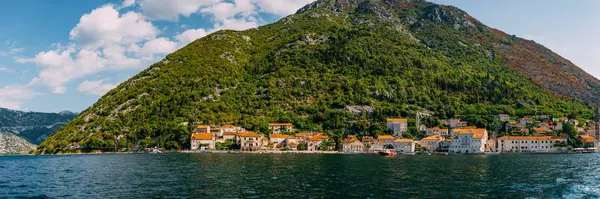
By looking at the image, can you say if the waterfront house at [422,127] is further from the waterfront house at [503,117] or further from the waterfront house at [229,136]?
the waterfront house at [229,136]

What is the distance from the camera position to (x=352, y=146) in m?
142

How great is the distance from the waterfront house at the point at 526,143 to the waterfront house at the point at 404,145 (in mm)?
27154

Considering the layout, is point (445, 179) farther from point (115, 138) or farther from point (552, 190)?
point (115, 138)

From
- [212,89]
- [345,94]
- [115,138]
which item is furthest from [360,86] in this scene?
[115,138]

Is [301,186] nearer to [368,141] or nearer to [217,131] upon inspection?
[368,141]

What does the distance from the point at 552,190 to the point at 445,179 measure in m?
11.3

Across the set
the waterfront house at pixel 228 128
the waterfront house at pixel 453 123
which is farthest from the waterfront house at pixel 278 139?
the waterfront house at pixel 453 123

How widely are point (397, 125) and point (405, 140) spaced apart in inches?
698

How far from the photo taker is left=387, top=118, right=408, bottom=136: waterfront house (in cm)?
15762

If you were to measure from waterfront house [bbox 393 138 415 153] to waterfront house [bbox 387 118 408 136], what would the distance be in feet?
48.9

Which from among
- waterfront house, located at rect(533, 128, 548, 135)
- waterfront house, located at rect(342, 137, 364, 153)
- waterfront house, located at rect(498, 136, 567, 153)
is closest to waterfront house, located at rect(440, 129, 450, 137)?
waterfront house, located at rect(498, 136, 567, 153)

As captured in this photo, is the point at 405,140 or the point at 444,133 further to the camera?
the point at 444,133

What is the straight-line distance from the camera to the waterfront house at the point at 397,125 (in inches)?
6206

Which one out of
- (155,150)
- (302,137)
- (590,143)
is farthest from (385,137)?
(155,150)
